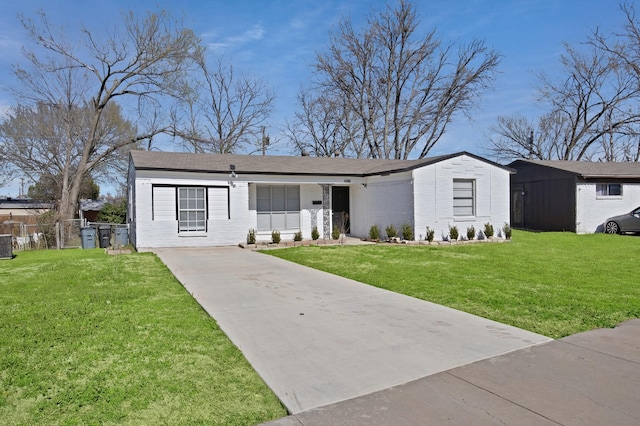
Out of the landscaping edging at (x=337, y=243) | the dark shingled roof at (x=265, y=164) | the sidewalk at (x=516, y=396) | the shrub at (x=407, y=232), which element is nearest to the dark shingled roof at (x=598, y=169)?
the dark shingled roof at (x=265, y=164)

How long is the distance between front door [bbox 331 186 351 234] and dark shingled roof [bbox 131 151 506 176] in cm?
121

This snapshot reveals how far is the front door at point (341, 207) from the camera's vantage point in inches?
762

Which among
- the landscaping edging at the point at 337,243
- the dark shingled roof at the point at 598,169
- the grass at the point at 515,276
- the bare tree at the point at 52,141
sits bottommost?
the grass at the point at 515,276

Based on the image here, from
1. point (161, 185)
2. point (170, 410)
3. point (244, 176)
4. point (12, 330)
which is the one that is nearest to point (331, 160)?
point (244, 176)

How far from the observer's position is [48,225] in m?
16.6

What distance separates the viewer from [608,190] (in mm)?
20906

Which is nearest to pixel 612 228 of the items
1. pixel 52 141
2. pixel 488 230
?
pixel 488 230

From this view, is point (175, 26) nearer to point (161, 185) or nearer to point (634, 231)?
point (161, 185)

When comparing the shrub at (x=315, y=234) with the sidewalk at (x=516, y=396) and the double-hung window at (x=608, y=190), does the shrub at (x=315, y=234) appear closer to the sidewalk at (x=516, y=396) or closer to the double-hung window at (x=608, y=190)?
the sidewalk at (x=516, y=396)

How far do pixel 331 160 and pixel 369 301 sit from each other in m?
14.8

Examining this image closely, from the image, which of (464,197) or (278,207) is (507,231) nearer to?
(464,197)

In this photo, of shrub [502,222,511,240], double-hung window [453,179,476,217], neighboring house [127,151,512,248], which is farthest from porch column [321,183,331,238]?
shrub [502,222,511,240]

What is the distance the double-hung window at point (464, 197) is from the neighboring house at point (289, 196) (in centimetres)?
4

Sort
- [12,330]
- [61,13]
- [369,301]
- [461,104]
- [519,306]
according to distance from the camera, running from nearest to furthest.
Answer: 1. [12,330]
2. [519,306]
3. [369,301]
4. [61,13]
5. [461,104]
